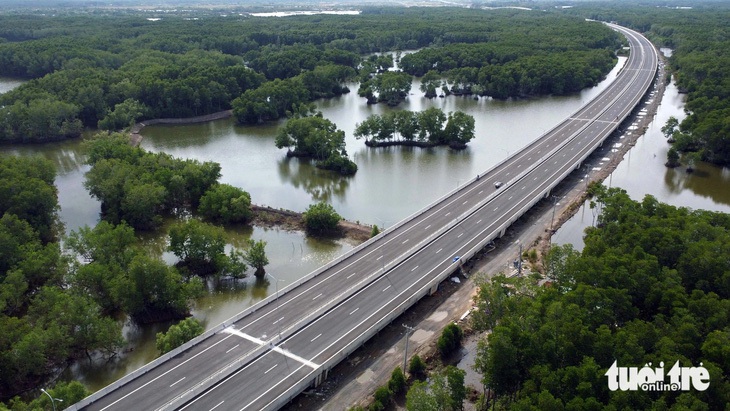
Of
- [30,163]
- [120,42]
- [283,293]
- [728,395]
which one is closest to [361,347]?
[283,293]

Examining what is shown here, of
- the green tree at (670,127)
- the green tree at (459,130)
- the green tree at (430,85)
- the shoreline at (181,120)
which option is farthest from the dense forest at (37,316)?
the green tree at (430,85)

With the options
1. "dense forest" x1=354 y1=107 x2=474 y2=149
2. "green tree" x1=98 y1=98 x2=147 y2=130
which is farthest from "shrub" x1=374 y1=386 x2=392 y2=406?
"green tree" x1=98 y1=98 x2=147 y2=130

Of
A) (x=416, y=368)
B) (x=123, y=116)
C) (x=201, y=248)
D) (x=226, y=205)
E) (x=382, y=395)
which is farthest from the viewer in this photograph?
(x=123, y=116)

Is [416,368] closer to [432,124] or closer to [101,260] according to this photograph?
[101,260]

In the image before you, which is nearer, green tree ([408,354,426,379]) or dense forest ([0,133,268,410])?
green tree ([408,354,426,379])

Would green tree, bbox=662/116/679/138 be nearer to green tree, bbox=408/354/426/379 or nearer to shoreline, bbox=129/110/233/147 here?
green tree, bbox=408/354/426/379

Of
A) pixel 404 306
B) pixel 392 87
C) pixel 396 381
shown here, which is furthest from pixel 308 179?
pixel 392 87

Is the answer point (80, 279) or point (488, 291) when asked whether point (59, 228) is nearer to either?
point (80, 279)
